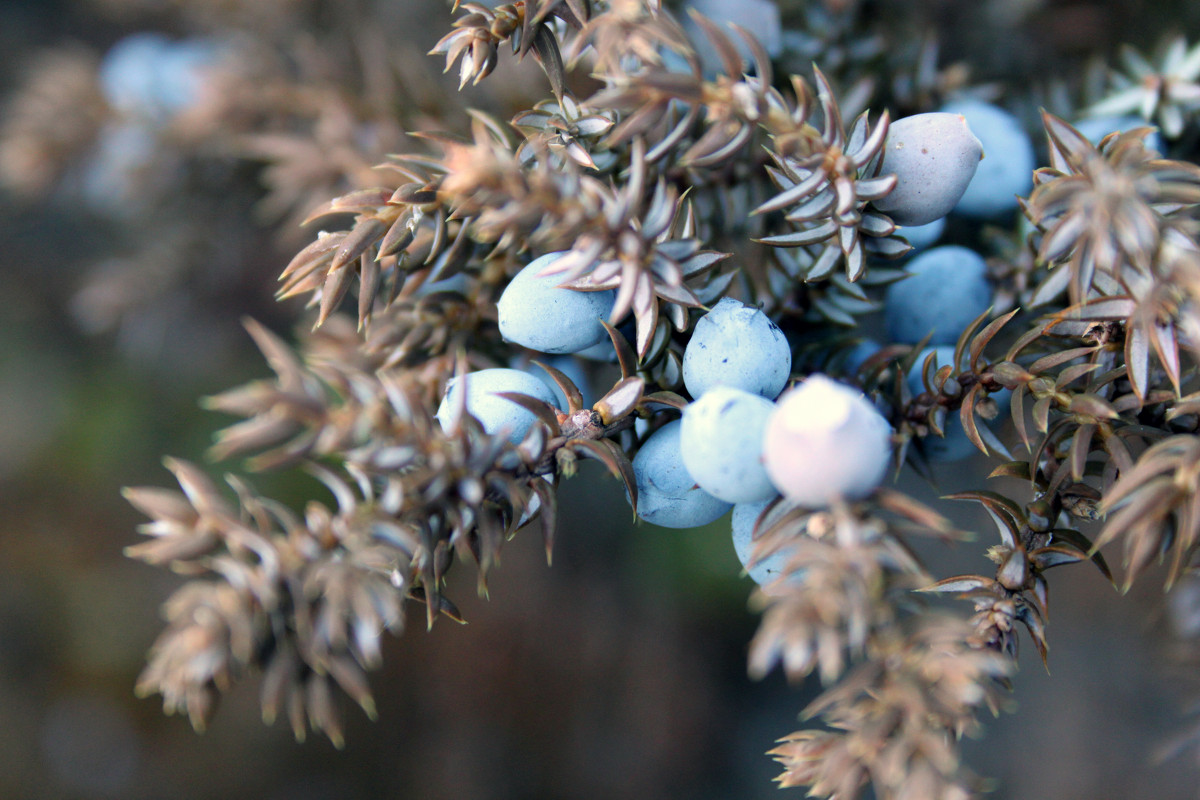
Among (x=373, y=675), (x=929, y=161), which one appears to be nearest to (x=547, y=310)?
(x=929, y=161)

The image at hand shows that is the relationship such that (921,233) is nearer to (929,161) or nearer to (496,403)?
(929,161)

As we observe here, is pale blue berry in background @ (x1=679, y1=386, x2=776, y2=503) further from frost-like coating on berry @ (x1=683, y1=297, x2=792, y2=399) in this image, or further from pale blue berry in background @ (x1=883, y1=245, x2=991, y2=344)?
pale blue berry in background @ (x1=883, y1=245, x2=991, y2=344)

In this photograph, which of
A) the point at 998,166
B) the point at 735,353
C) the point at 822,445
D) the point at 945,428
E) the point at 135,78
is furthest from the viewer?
the point at 135,78

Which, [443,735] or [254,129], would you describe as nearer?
[254,129]

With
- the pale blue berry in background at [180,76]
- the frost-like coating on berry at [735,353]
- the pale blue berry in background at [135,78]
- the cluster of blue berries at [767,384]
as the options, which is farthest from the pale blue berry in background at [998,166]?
the pale blue berry in background at [135,78]

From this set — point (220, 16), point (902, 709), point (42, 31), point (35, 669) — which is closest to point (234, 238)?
point (220, 16)

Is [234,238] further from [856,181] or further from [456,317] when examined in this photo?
[856,181]

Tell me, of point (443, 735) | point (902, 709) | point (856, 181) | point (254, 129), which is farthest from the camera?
point (443, 735)
